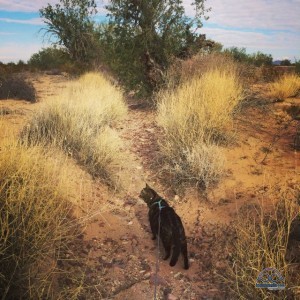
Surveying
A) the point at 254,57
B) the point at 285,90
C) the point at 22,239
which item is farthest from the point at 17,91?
the point at 254,57

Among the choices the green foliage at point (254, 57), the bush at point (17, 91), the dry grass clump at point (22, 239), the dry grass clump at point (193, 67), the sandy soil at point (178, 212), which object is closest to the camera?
the dry grass clump at point (22, 239)

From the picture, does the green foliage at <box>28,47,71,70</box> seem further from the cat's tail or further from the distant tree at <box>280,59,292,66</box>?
the cat's tail

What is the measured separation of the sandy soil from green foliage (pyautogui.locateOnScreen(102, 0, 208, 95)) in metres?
3.24

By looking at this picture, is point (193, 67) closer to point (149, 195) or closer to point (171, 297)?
point (149, 195)

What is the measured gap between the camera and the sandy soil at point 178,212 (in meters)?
2.90

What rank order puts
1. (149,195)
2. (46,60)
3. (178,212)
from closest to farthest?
1. (149,195)
2. (178,212)
3. (46,60)

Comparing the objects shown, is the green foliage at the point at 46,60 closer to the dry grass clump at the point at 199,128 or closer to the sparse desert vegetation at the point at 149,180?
the sparse desert vegetation at the point at 149,180

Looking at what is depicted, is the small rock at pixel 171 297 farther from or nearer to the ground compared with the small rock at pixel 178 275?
nearer to the ground

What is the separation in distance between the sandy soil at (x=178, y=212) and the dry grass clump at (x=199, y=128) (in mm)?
272

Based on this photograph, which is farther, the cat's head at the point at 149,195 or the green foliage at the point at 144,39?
the green foliage at the point at 144,39

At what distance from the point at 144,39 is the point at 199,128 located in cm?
507

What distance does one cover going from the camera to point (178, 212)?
4207 millimetres

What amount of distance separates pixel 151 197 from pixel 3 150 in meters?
1.94

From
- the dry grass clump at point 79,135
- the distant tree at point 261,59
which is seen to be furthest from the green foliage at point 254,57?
the dry grass clump at point 79,135
